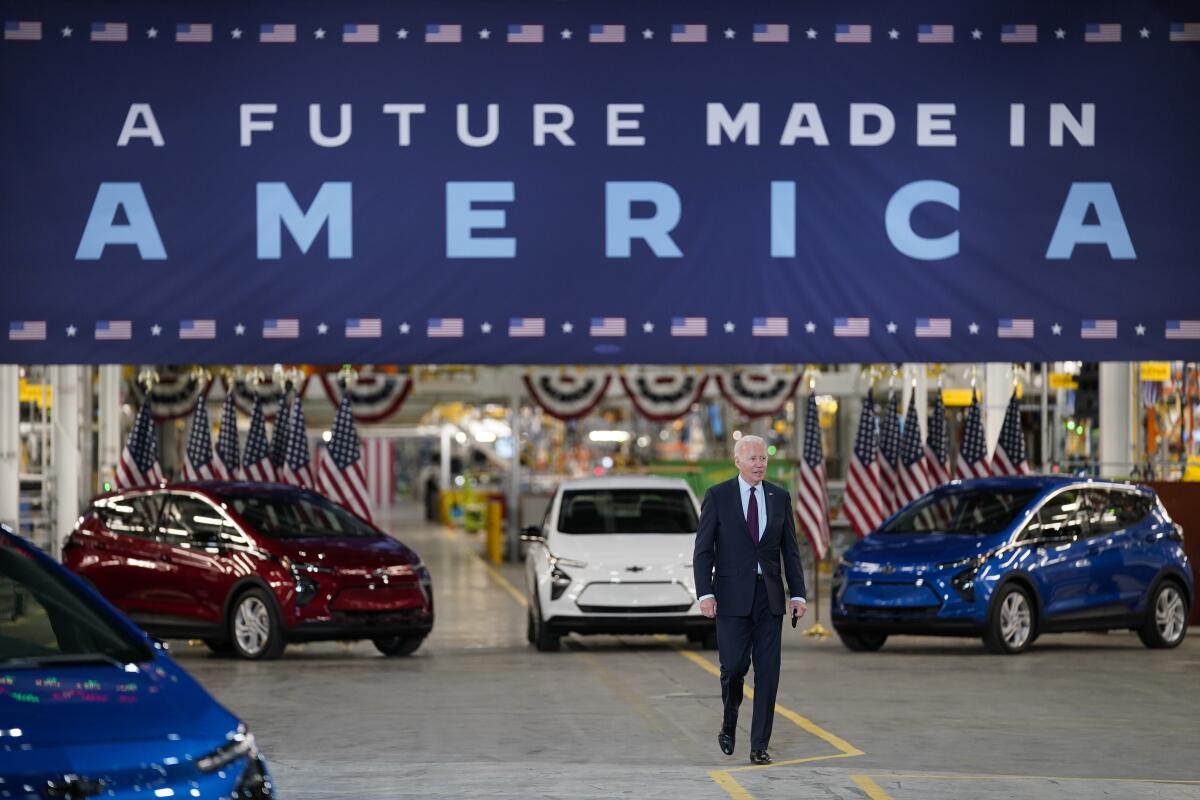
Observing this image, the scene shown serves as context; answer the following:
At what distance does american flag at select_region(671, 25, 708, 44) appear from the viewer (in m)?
16.6

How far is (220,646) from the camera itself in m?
19.8

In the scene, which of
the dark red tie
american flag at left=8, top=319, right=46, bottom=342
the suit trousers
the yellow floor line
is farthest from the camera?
american flag at left=8, top=319, right=46, bottom=342

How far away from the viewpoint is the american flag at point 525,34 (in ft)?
54.2

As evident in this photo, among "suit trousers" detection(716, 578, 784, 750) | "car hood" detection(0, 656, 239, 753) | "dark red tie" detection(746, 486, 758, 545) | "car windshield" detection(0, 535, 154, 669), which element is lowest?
"suit trousers" detection(716, 578, 784, 750)

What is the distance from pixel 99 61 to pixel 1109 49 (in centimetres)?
804

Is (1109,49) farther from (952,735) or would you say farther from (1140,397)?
(1140,397)

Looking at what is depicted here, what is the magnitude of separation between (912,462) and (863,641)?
7.44m

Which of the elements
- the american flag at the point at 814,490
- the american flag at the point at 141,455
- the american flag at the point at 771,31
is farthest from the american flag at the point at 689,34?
the american flag at the point at 141,455

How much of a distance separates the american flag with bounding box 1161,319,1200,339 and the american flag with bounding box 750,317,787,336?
121 inches

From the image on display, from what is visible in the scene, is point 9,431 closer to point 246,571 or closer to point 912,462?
point 246,571

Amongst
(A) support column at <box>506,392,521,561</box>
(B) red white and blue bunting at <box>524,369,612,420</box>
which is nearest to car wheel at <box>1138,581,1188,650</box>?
(B) red white and blue bunting at <box>524,369,612,420</box>

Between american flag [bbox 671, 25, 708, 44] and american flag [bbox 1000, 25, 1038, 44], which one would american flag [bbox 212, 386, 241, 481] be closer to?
american flag [bbox 671, 25, 708, 44]

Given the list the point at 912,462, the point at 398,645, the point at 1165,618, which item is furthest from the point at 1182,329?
the point at 912,462

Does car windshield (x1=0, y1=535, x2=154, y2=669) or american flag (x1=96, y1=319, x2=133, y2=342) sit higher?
american flag (x1=96, y1=319, x2=133, y2=342)
